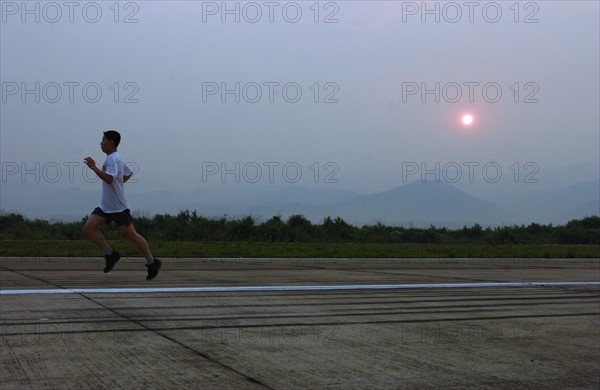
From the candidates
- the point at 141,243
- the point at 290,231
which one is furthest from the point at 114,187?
the point at 290,231

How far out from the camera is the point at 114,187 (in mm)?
5707

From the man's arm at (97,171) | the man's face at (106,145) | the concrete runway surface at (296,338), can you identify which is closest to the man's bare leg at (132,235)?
the man's arm at (97,171)

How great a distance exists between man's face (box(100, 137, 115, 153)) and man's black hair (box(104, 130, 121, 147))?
0.03m

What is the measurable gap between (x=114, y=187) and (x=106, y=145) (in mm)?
380

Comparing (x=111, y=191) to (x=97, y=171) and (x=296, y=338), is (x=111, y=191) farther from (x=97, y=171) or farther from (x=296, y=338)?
(x=296, y=338)

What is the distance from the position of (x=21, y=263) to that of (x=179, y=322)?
12612 millimetres

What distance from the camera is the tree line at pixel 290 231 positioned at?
128ft

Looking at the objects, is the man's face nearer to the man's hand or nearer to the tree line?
the man's hand

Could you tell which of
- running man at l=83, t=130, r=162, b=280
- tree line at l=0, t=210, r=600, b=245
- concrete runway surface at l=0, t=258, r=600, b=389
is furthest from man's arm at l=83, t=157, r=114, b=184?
tree line at l=0, t=210, r=600, b=245

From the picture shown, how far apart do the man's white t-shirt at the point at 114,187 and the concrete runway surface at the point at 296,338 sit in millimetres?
1500

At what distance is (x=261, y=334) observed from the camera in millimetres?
7809

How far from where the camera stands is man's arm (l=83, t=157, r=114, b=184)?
17.6 ft

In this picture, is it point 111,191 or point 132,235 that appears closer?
point 111,191

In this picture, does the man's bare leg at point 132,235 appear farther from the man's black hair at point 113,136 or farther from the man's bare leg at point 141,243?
the man's black hair at point 113,136
